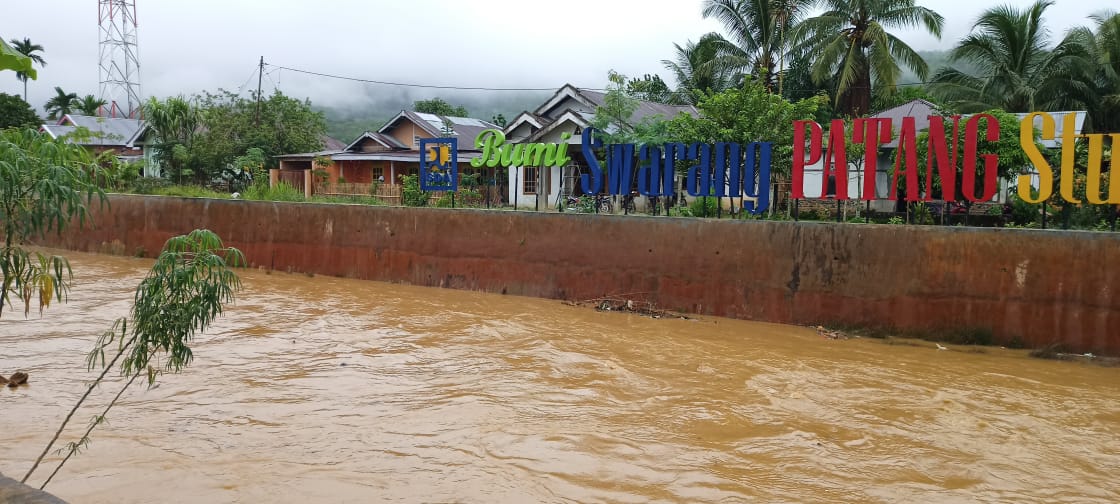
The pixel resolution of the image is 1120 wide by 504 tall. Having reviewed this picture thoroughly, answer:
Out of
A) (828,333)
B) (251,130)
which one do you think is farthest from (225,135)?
(828,333)

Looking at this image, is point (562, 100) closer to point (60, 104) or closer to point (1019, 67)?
point (1019, 67)

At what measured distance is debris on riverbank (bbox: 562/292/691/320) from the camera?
15707 millimetres

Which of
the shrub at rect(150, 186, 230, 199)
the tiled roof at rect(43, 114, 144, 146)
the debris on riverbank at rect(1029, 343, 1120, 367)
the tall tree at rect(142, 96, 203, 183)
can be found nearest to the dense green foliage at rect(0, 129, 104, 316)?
the debris on riverbank at rect(1029, 343, 1120, 367)

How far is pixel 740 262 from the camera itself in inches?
603

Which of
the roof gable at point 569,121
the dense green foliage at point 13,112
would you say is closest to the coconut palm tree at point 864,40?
the roof gable at point 569,121

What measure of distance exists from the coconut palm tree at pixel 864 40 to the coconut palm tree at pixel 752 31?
2.37m

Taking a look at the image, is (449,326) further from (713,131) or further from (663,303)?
(713,131)

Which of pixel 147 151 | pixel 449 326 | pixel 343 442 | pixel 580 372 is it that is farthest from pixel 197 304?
pixel 147 151

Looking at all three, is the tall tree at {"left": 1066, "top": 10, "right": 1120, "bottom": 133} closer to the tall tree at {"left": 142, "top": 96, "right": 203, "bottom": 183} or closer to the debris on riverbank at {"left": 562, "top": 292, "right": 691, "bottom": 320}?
the debris on riverbank at {"left": 562, "top": 292, "right": 691, "bottom": 320}

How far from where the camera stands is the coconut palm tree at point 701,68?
111 feet

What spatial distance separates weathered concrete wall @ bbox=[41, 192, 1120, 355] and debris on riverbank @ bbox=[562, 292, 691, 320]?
21 cm

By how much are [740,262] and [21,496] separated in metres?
13.2

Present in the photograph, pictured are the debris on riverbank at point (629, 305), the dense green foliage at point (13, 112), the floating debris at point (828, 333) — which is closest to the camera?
the floating debris at point (828, 333)

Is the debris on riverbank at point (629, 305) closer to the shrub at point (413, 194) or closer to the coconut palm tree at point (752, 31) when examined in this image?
the shrub at point (413, 194)
